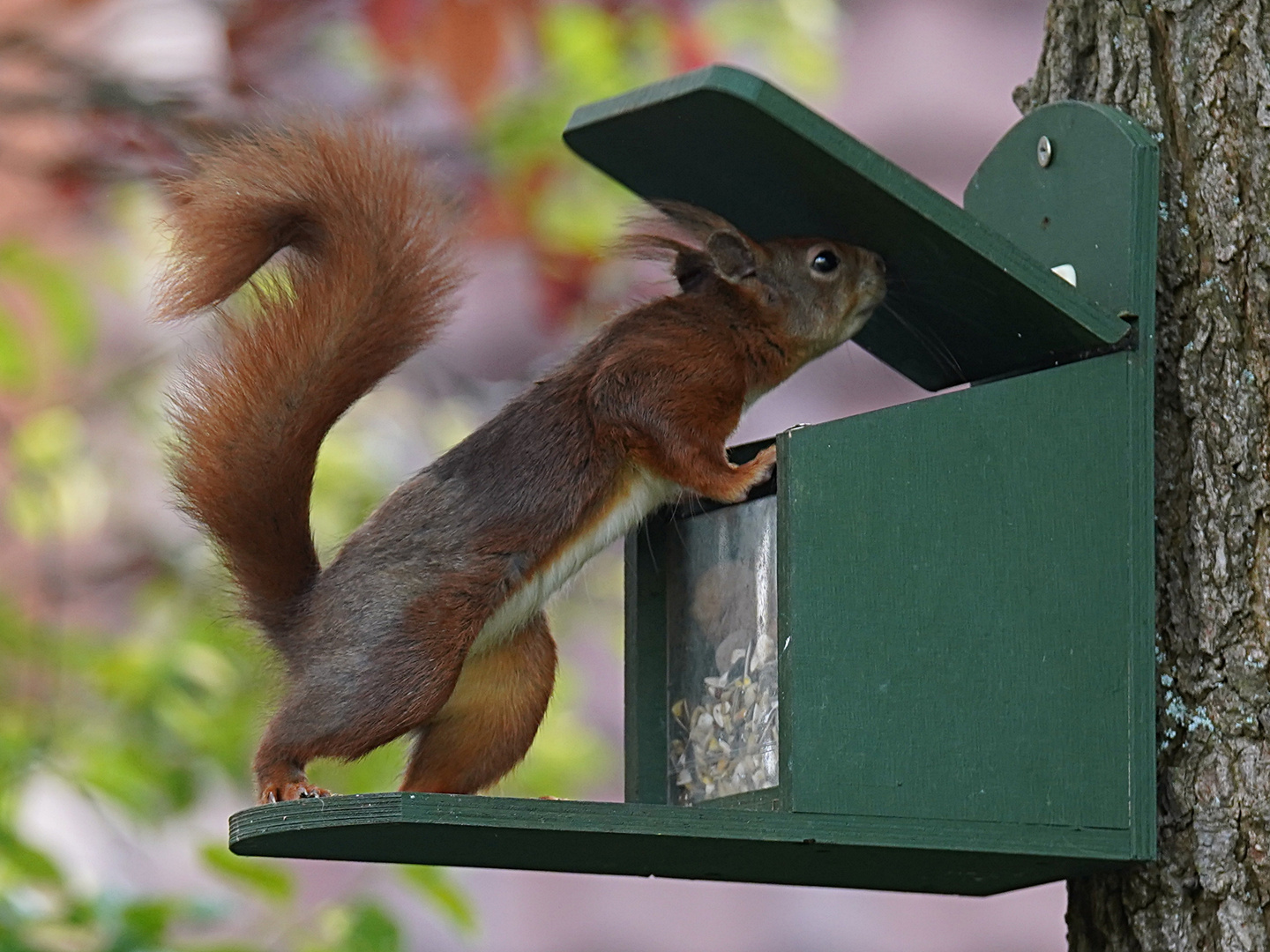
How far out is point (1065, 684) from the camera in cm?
183

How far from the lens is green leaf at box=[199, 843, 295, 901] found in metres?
2.30

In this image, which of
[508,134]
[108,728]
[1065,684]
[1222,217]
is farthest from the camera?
[508,134]

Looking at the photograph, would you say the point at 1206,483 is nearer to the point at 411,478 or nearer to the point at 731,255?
the point at 731,255

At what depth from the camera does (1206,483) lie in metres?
1.91

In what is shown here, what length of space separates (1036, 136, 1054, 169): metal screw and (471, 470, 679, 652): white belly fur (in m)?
0.57

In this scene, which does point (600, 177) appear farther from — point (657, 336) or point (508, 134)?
point (657, 336)

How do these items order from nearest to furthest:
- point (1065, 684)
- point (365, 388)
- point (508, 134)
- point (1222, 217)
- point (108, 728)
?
point (1065, 684) → point (1222, 217) → point (365, 388) → point (108, 728) → point (508, 134)

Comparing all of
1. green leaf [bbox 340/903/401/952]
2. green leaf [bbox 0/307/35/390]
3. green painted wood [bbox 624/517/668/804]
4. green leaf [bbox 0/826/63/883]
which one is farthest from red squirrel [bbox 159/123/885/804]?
green leaf [bbox 0/307/35/390]

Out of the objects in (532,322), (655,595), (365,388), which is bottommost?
(655,595)

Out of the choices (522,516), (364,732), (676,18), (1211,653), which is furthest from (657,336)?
(676,18)

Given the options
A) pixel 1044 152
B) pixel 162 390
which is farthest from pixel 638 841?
pixel 162 390

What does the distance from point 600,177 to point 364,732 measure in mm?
2407

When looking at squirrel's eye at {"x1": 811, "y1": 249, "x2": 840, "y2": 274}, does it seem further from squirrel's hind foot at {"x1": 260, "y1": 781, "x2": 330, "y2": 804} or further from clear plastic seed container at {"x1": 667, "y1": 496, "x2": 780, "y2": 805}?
squirrel's hind foot at {"x1": 260, "y1": 781, "x2": 330, "y2": 804}

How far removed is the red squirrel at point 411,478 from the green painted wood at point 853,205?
68mm
